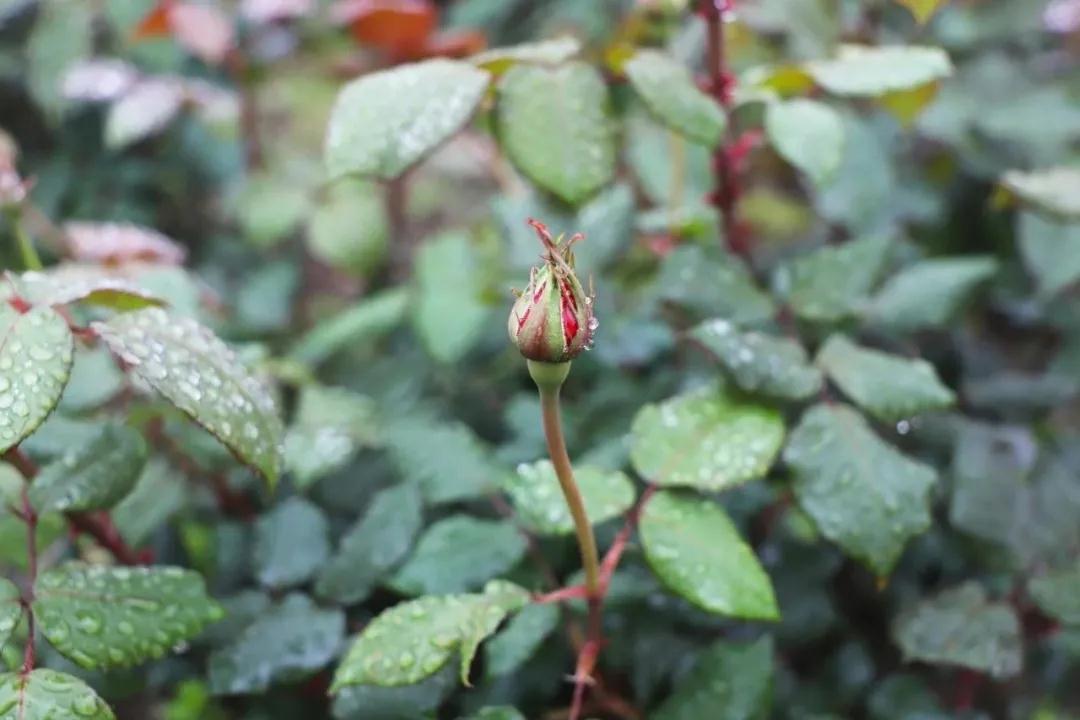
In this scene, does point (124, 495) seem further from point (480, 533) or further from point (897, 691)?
point (897, 691)

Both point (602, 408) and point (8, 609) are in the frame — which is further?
point (602, 408)

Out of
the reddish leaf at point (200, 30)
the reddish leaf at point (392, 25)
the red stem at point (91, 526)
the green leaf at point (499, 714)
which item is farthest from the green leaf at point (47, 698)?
the reddish leaf at point (200, 30)

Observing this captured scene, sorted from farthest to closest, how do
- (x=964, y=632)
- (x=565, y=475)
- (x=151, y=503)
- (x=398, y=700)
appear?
(x=151, y=503)
(x=964, y=632)
(x=398, y=700)
(x=565, y=475)

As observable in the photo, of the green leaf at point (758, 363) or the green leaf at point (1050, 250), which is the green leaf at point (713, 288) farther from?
the green leaf at point (1050, 250)

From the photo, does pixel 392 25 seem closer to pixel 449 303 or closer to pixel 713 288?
pixel 449 303

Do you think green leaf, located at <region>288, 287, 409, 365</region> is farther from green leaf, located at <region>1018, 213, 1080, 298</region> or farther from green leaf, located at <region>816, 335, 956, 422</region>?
green leaf, located at <region>1018, 213, 1080, 298</region>

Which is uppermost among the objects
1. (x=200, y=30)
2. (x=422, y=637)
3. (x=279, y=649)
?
(x=200, y=30)

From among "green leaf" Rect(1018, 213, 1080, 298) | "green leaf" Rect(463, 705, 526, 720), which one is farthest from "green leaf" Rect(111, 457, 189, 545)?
"green leaf" Rect(1018, 213, 1080, 298)

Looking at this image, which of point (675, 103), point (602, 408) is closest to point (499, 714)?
point (602, 408)
